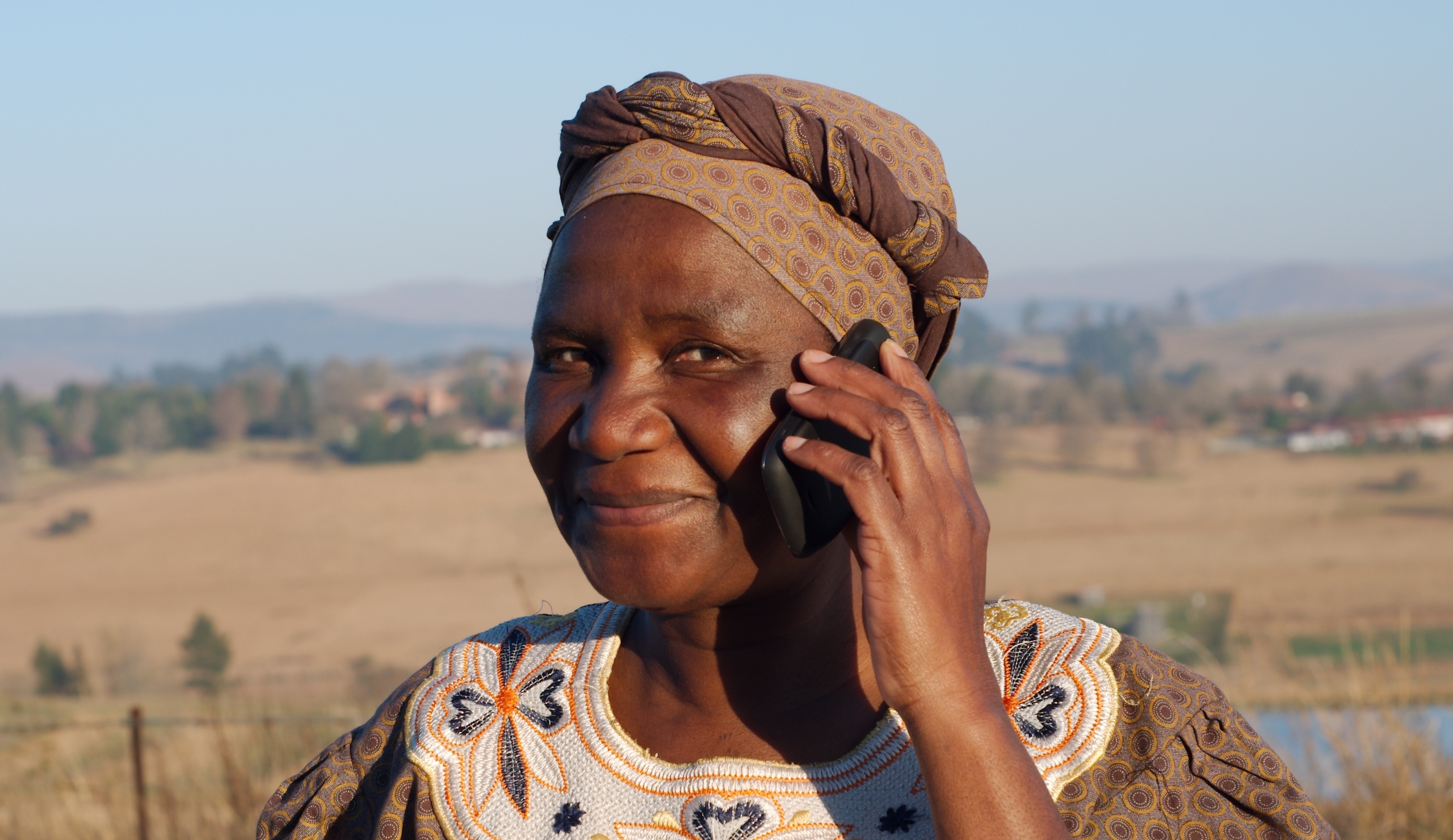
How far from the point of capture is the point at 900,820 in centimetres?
174

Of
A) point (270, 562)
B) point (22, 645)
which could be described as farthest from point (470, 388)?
point (22, 645)

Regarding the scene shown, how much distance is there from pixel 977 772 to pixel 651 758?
562 mm

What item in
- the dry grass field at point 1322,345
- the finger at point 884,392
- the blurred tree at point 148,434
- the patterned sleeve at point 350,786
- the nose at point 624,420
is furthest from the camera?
the dry grass field at point 1322,345

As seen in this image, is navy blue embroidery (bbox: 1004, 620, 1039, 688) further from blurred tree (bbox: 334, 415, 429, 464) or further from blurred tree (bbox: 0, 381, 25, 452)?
blurred tree (bbox: 0, 381, 25, 452)

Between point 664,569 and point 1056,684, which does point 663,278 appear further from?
point 1056,684

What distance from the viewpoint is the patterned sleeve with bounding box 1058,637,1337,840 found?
169cm

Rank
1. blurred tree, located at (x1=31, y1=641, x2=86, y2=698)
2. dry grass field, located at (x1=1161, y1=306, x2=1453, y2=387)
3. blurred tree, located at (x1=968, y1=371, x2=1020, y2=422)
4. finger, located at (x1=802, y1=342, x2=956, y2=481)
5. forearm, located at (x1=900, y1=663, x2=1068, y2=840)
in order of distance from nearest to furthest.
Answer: forearm, located at (x1=900, y1=663, x2=1068, y2=840)
finger, located at (x1=802, y1=342, x2=956, y2=481)
blurred tree, located at (x1=31, y1=641, x2=86, y2=698)
blurred tree, located at (x1=968, y1=371, x2=1020, y2=422)
dry grass field, located at (x1=1161, y1=306, x2=1453, y2=387)

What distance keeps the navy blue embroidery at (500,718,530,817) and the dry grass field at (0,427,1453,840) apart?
13430 mm

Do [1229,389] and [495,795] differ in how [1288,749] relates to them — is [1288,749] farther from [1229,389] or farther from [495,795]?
[1229,389]

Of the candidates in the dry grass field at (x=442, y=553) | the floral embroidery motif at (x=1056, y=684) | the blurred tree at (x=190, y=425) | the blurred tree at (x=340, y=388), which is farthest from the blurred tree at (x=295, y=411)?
the floral embroidery motif at (x=1056, y=684)

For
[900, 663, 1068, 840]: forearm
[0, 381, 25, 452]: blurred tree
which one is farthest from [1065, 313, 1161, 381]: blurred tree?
[900, 663, 1068, 840]: forearm

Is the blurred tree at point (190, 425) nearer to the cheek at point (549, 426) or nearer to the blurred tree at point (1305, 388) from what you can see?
the blurred tree at point (1305, 388)

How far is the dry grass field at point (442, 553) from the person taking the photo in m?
36.0

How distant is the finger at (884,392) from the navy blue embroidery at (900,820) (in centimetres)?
48
